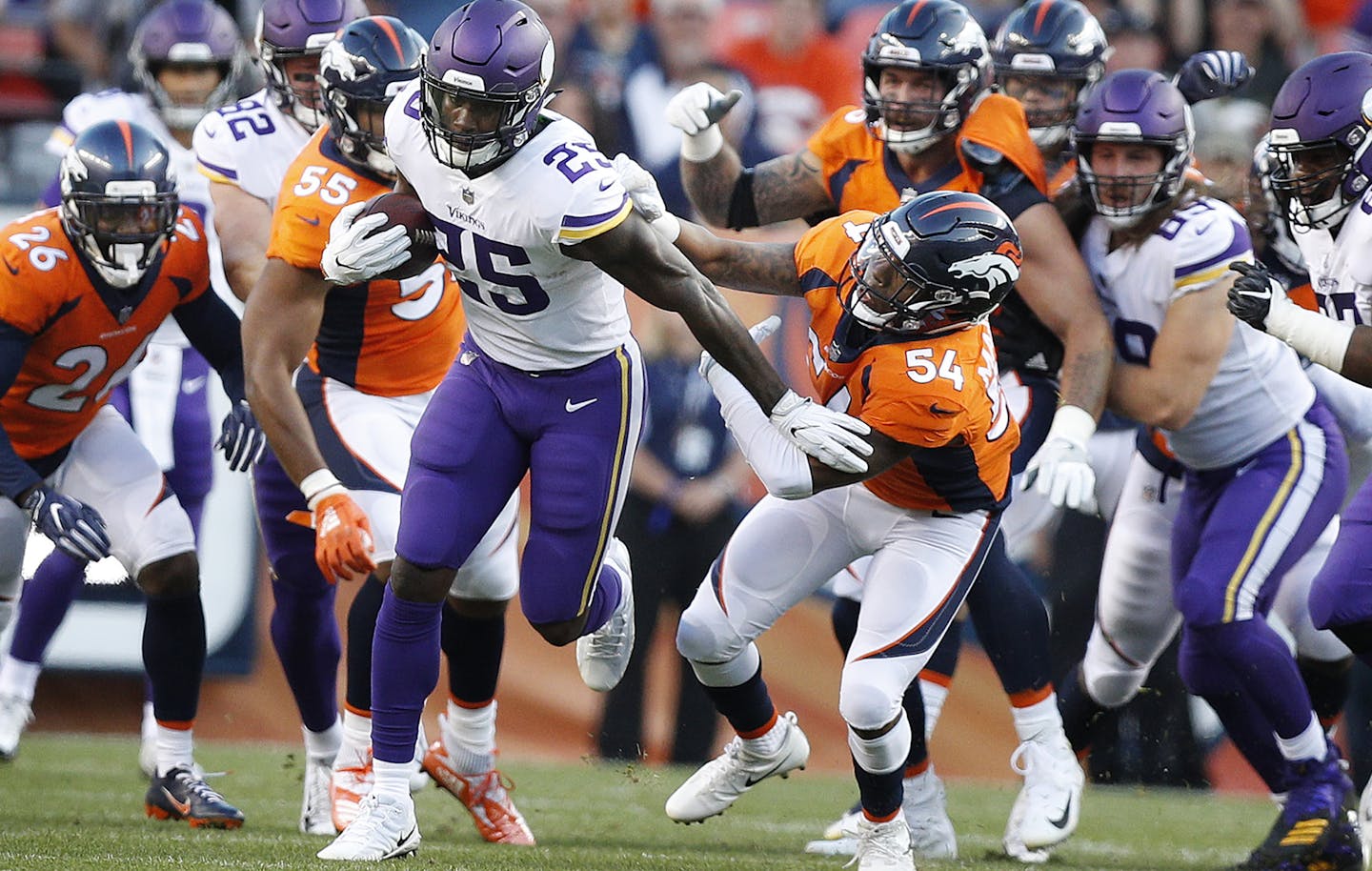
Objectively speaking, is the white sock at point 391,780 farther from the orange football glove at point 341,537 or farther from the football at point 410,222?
the football at point 410,222

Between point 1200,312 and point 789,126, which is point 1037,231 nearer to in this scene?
point 1200,312

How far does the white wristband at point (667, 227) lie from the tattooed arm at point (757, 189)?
96cm

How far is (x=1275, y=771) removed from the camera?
4.95 meters

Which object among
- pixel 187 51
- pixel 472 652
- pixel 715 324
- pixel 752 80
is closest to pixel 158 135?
pixel 187 51

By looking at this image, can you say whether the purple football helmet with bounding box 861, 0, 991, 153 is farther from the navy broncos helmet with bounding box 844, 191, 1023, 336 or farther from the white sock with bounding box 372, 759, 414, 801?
the white sock with bounding box 372, 759, 414, 801

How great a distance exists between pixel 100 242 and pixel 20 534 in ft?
2.78

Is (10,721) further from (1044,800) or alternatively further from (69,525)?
(1044,800)

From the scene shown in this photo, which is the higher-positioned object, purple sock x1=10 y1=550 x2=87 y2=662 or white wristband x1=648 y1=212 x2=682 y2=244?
white wristband x1=648 y1=212 x2=682 y2=244

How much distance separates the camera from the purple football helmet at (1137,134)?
4.98 m

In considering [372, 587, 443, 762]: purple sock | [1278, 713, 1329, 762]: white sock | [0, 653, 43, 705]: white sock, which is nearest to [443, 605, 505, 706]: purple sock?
[372, 587, 443, 762]: purple sock

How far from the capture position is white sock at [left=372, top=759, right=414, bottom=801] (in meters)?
4.25

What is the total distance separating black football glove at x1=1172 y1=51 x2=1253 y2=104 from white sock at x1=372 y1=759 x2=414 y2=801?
10.4ft

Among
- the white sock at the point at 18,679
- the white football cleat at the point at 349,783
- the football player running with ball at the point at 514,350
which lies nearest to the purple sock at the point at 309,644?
the white football cleat at the point at 349,783

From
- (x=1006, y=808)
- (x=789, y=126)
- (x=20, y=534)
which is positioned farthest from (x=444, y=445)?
(x=789, y=126)
